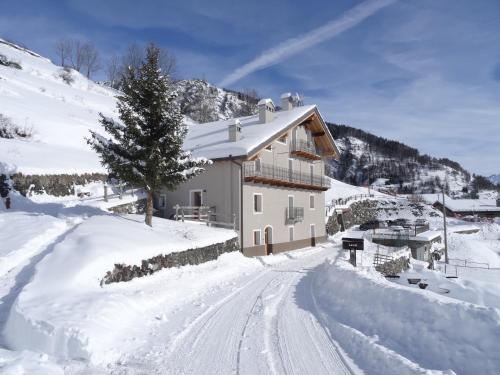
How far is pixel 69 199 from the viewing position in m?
24.9

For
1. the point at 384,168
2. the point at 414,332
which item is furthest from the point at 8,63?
the point at 384,168

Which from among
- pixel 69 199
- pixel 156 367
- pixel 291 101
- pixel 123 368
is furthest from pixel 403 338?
pixel 291 101

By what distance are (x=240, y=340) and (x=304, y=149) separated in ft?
83.5

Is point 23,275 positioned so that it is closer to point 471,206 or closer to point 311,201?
point 311,201

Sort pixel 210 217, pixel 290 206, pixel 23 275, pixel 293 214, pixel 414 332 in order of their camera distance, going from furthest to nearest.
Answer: pixel 290 206, pixel 293 214, pixel 210 217, pixel 23 275, pixel 414 332

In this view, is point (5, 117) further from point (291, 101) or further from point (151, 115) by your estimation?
point (291, 101)

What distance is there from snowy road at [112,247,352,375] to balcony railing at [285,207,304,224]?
56.7ft

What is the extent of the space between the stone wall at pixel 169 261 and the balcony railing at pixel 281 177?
5.26 m

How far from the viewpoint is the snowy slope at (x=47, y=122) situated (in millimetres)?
25562

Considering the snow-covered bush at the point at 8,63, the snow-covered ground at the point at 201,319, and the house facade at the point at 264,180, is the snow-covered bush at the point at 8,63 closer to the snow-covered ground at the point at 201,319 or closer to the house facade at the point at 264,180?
the house facade at the point at 264,180

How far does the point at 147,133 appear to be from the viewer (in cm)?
1931

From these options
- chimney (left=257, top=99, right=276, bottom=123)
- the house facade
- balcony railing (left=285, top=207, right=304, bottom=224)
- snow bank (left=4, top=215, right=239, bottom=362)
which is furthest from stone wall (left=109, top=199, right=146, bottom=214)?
chimney (left=257, top=99, right=276, bottom=123)

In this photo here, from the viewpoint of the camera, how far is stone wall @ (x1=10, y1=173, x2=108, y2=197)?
22.7m

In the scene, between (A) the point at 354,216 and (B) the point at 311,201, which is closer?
(B) the point at 311,201
